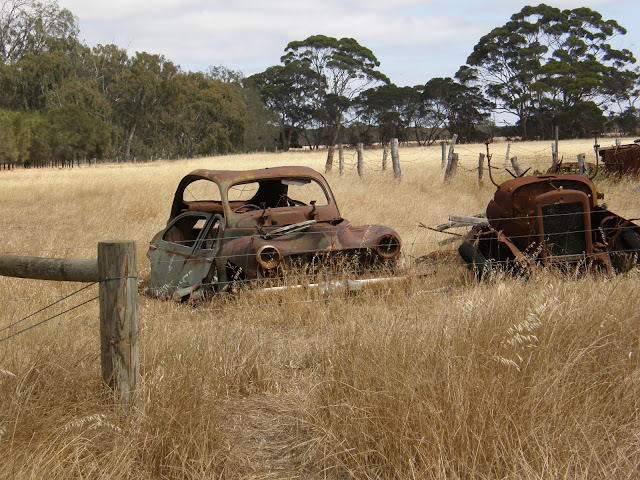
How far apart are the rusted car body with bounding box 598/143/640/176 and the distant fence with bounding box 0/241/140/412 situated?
14.7 m

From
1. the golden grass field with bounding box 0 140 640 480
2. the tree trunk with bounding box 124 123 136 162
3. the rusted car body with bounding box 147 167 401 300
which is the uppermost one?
the tree trunk with bounding box 124 123 136 162

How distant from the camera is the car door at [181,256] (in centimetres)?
673

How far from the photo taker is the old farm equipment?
21.9 feet

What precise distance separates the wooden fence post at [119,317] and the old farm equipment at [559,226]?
4195 millimetres

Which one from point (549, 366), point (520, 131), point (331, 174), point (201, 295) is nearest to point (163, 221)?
point (201, 295)

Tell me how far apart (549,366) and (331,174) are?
1903 cm

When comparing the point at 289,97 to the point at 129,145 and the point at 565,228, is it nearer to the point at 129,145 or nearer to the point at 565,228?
the point at 129,145

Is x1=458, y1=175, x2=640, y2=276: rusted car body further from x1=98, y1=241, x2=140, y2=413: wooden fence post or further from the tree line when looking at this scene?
the tree line

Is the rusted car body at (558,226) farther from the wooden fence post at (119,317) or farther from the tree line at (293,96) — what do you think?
the tree line at (293,96)

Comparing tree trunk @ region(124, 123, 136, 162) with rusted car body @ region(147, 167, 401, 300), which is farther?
tree trunk @ region(124, 123, 136, 162)

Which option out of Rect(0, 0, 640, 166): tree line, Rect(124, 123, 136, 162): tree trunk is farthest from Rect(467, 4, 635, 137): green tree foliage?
Rect(124, 123, 136, 162): tree trunk

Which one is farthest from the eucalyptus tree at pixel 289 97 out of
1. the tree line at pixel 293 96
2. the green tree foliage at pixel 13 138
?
the green tree foliage at pixel 13 138

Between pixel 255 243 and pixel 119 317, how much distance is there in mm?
3245

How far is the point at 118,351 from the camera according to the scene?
3.14 m
